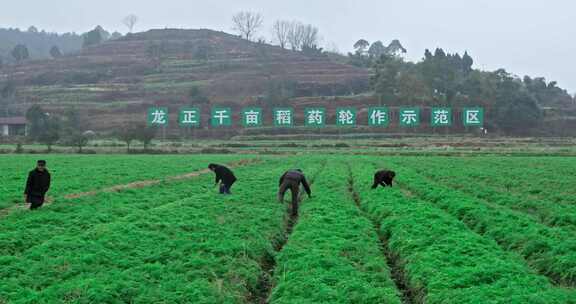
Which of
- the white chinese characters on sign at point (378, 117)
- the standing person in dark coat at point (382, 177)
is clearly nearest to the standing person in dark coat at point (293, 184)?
the standing person in dark coat at point (382, 177)

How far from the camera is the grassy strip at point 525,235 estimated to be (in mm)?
10750

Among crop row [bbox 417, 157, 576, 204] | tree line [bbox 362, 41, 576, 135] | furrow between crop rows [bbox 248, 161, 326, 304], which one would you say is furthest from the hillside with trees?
furrow between crop rows [bbox 248, 161, 326, 304]

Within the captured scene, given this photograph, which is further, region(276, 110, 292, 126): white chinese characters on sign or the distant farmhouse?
the distant farmhouse

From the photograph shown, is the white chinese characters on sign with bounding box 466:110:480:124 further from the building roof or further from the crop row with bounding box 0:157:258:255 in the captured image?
the building roof

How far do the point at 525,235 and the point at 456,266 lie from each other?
384 cm

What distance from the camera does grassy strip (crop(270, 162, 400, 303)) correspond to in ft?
29.3

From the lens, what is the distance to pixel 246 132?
98500 mm

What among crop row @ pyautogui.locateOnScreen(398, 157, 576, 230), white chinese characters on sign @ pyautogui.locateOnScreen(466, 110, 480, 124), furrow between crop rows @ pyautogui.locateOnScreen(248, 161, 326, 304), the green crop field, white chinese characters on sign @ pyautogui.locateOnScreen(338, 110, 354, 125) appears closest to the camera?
the green crop field

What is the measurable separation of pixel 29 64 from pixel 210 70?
61.3 metres

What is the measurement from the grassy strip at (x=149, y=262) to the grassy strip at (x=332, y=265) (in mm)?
748

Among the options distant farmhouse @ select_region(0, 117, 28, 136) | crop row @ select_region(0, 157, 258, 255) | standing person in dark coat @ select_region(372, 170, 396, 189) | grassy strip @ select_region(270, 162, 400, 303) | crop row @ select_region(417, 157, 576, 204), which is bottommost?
crop row @ select_region(417, 157, 576, 204)

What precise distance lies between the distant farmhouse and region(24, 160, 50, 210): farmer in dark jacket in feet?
308

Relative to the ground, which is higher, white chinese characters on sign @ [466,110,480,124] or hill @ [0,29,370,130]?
hill @ [0,29,370,130]

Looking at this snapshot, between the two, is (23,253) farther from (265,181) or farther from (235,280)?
(265,181)
